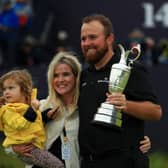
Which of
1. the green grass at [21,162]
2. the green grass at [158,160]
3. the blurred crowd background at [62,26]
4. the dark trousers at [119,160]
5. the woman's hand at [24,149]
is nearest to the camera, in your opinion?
the dark trousers at [119,160]

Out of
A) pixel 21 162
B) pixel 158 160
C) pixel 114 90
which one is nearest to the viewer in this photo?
pixel 114 90

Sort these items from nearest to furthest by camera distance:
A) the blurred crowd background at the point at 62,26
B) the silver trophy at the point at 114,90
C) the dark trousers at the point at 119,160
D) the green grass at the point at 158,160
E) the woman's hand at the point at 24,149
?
the silver trophy at the point at 114,90
the dark trousers at the point at 119,160
the woman's hand at the point at 24,149
the green grass at the point at 158,160
the blurred crowd background at the point at 62,26

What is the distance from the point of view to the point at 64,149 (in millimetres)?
6238

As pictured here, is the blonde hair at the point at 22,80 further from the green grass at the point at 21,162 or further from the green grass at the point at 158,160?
the green grass at the point at 158,160

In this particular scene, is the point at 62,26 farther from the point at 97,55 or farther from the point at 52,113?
the point at 97,55

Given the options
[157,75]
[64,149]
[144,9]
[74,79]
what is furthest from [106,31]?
[144,9]

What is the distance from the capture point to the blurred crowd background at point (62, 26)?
1387 centimetres

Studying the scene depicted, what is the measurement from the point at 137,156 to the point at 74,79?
78cm

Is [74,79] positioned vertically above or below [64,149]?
above

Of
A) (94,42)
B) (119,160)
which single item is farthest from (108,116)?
(94,42)

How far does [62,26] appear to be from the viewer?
52.2 feet

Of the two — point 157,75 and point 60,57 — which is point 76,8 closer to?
point 157,75

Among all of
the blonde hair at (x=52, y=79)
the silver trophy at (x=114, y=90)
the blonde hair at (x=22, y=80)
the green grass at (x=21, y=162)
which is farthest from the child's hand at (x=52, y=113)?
the green grass at (x=21, y=162)

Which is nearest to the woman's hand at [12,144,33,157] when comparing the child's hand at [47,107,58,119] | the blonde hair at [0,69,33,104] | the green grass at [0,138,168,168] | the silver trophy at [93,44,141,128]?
the child's hand at [47,107,58,119]
